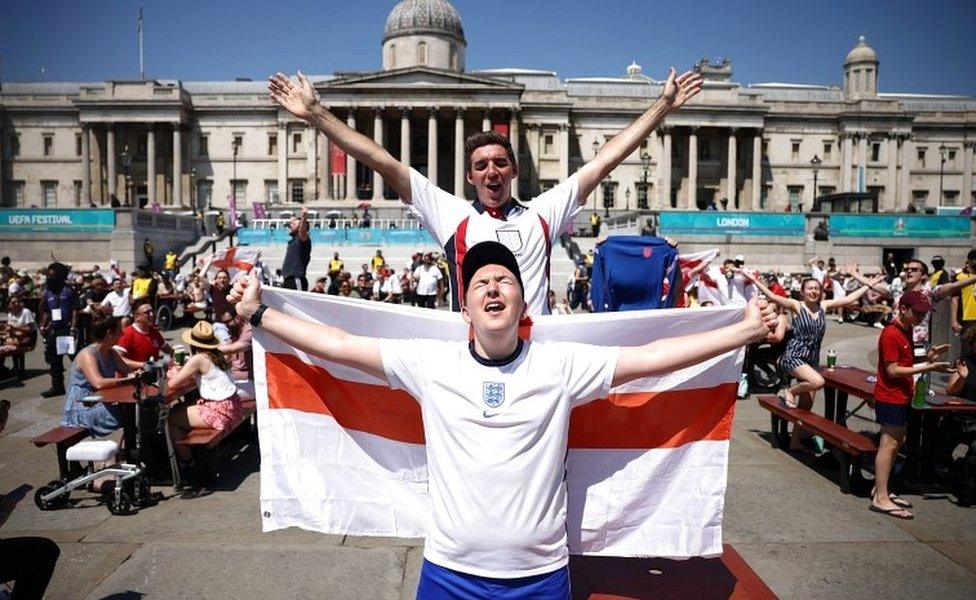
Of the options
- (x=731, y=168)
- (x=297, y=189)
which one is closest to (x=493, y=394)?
(x=297, y=189)

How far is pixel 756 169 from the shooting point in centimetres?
7288

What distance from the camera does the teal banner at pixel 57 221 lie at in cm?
3666

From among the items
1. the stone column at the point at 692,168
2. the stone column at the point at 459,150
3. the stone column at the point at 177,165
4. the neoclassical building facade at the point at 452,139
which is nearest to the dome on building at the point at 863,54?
the neoclassical building facade at the point at 452,139

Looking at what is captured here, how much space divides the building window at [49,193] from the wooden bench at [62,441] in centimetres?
8186

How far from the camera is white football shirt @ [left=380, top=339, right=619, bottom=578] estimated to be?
2.62 metres

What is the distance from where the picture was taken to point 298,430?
354cm

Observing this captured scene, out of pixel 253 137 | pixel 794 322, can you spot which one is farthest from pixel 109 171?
pixel 794 322

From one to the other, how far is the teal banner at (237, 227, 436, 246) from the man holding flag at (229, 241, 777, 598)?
3772 centimetres

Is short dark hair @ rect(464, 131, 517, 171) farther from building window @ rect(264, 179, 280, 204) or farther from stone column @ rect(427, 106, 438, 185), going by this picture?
building window @ rect(264, 179, 280, 204)

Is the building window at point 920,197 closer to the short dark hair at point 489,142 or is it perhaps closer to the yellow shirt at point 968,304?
the yellow shirt at point 968,304

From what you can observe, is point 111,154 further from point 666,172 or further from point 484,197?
point 484,197

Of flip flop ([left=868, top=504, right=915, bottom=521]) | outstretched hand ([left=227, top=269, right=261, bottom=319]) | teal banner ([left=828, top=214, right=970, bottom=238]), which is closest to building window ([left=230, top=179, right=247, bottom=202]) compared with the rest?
teal banner ([left=828, top=214, right=970, bottom=238])

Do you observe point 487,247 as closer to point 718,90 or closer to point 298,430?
point 298,430

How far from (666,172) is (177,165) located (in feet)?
165
